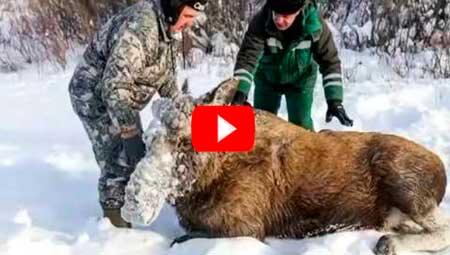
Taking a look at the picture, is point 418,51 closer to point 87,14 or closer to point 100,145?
point 87,14

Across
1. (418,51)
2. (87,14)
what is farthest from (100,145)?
(87,14)

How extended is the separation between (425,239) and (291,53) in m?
1.73

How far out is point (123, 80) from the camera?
4.45 meters

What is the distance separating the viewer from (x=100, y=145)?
489 centimetres

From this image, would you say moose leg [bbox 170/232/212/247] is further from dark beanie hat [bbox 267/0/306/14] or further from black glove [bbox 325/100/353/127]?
dark beanie hat [bbox 267/0/306/14]

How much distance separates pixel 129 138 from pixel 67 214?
2.90 ft

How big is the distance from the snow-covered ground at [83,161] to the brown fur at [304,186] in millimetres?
106

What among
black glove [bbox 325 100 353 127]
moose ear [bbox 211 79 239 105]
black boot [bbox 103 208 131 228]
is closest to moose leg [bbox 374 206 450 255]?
black glove [bbox 325 100 353 127]

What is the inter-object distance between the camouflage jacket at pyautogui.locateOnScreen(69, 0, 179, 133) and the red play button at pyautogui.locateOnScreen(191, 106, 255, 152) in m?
0.42

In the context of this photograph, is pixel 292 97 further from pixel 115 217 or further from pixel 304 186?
pixel 115 217

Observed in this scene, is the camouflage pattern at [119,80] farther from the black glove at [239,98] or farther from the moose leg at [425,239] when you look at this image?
the moose leg at [425,239]

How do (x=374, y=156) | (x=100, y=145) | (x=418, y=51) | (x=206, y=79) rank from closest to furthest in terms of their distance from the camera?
(x=374, y=156)
(x=100, y=145)
(x=206, y=79)
(x=418, y=51)

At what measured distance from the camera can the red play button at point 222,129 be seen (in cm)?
421

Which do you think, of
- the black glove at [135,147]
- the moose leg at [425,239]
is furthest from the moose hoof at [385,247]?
the black glove at [135,147]
